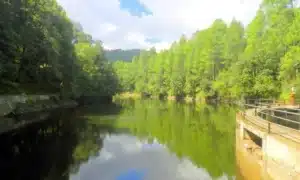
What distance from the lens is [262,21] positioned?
35094mm

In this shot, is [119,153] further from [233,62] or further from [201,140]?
[233,62]

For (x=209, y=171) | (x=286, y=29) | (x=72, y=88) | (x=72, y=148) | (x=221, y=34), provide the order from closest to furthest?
(x=209, y=171), (x=72, y=148), (x=286, y=29), (x=72, y=88), (x=221, y=34)

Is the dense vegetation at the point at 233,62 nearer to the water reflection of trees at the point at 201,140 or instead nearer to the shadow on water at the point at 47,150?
the water reflection of trees at the point at 201,140

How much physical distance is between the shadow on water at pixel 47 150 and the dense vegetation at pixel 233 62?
16311 mm

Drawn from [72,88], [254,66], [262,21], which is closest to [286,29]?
[262,21]

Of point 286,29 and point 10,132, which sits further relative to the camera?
point 286,29

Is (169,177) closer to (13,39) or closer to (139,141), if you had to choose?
(139,141)

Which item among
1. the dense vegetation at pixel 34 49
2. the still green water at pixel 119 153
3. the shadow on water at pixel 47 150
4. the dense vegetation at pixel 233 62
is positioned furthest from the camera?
the dense vegetation at pixel 233 62

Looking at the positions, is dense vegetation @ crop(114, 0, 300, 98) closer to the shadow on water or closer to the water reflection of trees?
the water reflection of trees

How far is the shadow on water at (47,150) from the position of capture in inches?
481

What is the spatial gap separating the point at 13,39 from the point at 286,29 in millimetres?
29378

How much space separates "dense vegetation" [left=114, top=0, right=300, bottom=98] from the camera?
90.4 feet

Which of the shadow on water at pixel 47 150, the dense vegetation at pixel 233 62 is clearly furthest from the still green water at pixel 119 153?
the dense vegetation at pixel 233 62

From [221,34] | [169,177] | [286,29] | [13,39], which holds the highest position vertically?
[221,34]
